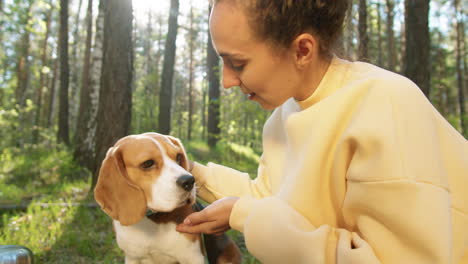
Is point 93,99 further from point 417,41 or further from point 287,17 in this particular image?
point 287,17

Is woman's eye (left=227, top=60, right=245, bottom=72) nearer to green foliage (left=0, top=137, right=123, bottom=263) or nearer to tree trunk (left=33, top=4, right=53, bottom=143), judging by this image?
green foliage (left=0, top=137, right=123, bottom=263)

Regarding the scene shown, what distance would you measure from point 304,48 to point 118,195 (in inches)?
50.9

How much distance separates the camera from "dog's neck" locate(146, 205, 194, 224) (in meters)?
2.26

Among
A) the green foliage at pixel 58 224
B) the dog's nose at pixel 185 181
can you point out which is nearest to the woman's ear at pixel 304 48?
the dog's nose at pixel 185 181

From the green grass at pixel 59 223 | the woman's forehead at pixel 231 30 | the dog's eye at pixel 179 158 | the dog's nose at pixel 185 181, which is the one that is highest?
the woman's forehead at pixel 231 30

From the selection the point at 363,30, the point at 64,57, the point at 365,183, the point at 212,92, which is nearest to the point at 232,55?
the point at 365,183

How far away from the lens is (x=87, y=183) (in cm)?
702

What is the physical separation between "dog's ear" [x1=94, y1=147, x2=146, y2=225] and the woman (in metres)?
0.31

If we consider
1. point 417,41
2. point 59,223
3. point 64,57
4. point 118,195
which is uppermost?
point 417,41

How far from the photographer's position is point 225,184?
7.61 feet

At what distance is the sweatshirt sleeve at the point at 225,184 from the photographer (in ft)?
7.57

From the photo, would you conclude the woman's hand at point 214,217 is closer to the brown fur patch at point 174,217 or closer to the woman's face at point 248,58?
the brown fur patch at point 174,217

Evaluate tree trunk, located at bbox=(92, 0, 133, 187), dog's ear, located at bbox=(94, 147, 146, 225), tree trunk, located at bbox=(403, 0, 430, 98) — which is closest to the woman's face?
dog's ear, located at bbox=(94, 147, 146, 225)

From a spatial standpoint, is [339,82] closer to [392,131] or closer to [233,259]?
[392,131]
